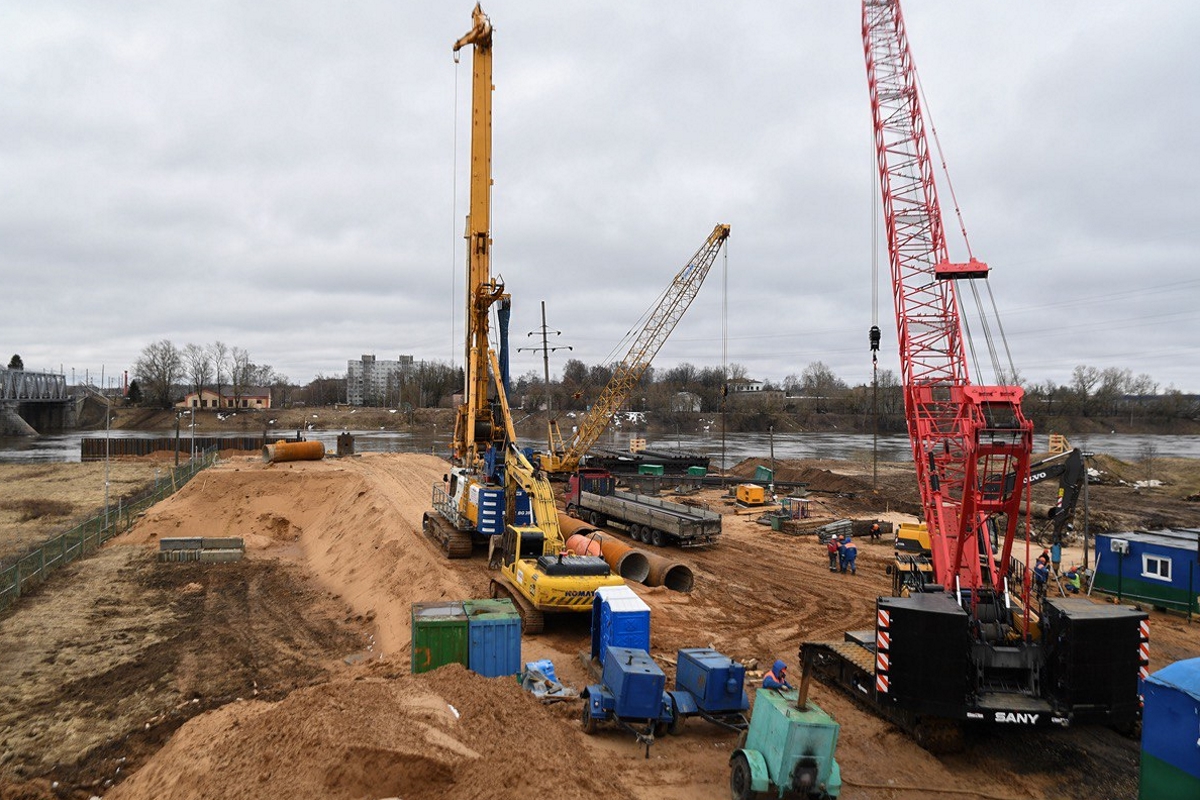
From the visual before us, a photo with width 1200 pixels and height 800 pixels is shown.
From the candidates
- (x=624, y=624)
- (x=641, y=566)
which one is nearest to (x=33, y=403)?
(x=641, y=566)

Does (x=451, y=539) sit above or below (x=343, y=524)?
above

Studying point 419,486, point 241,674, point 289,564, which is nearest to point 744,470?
point 419,486

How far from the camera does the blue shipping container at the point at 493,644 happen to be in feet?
41.4

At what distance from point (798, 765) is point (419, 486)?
34046mm

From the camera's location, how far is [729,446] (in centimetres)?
10056

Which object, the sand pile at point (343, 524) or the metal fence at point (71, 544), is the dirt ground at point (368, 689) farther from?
the metal fence at point (71, 544)

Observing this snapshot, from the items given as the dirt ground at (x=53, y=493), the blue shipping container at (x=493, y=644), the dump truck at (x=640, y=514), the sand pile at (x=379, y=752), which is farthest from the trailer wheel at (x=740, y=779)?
the dirt ground at (x=53, y=493)

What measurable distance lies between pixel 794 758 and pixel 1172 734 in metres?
4.36

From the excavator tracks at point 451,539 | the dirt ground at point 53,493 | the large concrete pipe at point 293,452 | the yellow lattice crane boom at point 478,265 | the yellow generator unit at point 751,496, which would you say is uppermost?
Result: the yellow lattice crane boom at point 478,265

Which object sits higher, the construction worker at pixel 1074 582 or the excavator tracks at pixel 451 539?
the excavator tracks at pixel 451 539

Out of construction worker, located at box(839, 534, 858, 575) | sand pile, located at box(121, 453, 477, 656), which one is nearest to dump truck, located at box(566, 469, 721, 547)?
construction worker, located at box(839, 534, 858, 575)

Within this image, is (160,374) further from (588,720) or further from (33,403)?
(588,720)

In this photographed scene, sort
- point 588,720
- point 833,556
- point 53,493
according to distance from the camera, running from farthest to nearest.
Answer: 1. point 53,493
2. point 833,556
3. point 588,720

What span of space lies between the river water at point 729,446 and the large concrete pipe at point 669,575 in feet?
149
